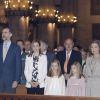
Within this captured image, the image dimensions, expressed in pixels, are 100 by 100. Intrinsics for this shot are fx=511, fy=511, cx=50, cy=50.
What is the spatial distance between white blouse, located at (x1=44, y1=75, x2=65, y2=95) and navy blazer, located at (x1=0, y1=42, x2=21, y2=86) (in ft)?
1.96

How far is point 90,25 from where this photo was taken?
2922 cm

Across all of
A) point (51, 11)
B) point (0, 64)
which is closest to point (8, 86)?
point (0, 64)

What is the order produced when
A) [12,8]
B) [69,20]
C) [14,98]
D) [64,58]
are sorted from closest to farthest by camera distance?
[14,98] < [64,58] < [12,8] < [69,20]

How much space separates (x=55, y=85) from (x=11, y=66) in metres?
0.93

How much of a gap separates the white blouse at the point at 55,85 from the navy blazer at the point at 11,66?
1.96 feet

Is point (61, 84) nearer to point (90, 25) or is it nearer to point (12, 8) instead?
point (12, 8)

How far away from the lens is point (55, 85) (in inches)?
391

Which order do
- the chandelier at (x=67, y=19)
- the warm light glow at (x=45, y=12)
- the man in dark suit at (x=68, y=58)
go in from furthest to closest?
1. the chandelier at (x=67, y=19)
2. the warm light glow at (x=45, y=12)
3. the man in dark suit at (x=68, y=58)

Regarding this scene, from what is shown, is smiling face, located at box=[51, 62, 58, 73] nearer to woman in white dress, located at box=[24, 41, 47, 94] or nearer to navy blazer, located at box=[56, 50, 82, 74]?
woman in white dress, located at box=[24, 41, 47, 94]

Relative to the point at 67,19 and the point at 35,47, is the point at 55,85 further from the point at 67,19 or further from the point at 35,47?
the point at 67,19

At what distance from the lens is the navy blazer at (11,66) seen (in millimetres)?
9906

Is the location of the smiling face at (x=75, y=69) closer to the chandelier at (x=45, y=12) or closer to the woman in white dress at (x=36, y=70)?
the woman in white dress at (x=36, y=70)

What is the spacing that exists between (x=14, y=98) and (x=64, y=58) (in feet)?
9.06

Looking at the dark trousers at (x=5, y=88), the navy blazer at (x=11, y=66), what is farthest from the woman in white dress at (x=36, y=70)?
the dark trousers at (x=5, y=88)
